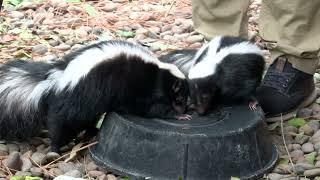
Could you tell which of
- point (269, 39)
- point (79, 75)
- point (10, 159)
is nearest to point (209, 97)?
point (269, 39)

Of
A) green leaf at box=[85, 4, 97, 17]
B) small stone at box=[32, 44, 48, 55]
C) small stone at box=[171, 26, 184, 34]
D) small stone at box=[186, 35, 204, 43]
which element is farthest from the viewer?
green leaf at box=[85, 4, 97, 17]

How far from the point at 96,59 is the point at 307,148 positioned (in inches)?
51.9

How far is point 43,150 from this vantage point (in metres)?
4.16

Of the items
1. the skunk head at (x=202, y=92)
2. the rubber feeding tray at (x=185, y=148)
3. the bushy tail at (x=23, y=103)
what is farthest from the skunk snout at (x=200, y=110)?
the bushy tail at (x=23, y=103)

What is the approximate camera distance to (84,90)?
13.0ft

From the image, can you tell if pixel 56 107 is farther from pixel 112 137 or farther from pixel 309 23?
pixel 309 23

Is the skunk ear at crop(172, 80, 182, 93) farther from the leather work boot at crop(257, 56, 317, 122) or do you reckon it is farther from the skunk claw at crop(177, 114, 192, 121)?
the leather work boot at crop(257, 56, 317, 122)

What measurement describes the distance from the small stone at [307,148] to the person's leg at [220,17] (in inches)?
38.4

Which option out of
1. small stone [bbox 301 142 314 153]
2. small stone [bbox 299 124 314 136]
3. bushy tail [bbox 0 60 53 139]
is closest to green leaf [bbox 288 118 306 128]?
small stone [bbox 299 124 314 136]

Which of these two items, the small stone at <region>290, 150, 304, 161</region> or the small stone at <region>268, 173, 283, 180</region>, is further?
the small stone at <region>290, 150, 304, 161</region>

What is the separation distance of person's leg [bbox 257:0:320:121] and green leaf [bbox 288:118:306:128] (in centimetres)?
5

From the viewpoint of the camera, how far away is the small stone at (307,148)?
165 inches

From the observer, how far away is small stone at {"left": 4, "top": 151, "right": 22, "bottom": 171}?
3.88 metres

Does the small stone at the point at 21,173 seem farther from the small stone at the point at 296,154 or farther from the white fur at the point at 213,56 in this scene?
the small stone at the point at 296,154
